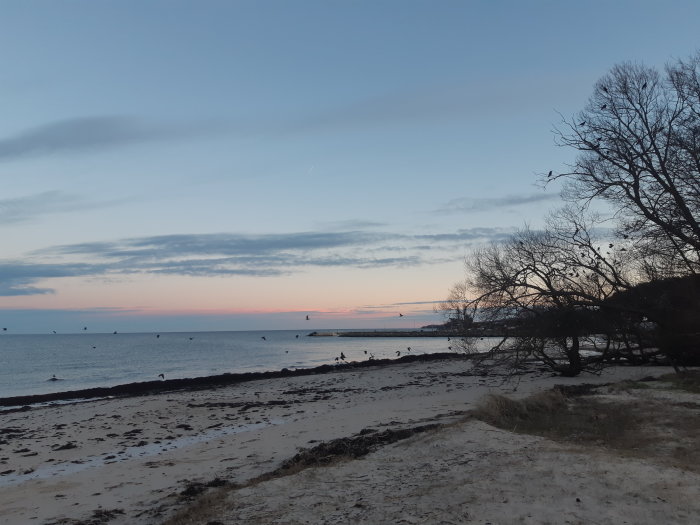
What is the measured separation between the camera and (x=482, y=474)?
25.0 feet

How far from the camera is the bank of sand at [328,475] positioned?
626 centimetres

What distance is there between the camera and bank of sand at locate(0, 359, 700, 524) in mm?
6258

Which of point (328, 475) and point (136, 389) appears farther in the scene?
point (136, 389)

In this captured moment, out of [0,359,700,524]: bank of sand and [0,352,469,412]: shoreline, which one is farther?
[0,352,469,412]: shoreline

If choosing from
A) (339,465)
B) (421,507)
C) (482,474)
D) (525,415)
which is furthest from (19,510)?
(525,415)

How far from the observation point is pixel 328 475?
327 inches

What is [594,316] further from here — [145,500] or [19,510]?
[19,510]

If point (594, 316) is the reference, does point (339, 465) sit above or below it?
below

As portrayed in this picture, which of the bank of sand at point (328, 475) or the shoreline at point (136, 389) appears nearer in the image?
the bank of sand at point (328, 475)

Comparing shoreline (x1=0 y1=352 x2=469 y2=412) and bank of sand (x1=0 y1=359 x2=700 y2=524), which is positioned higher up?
bank of sand (x1=0 y1=359 x2=700 y2=524)

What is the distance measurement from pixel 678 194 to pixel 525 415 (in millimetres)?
9223

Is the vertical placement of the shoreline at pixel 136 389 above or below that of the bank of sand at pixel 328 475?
below

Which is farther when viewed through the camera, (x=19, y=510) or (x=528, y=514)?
(x=19, y=510)

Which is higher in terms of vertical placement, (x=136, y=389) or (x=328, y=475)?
(x=328, y=475)
